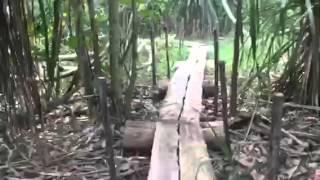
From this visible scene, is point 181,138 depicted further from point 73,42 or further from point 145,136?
point 73,42

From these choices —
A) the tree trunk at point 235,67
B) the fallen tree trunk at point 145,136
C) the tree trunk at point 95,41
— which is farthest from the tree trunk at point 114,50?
the tree trunk at point 235,67

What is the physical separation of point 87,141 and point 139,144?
0.24 m

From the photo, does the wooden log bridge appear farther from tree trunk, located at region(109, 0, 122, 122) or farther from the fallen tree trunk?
tree trunk, located at region(109, 0, 122, 122)

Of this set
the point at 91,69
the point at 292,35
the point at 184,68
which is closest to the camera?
the point at 91,69

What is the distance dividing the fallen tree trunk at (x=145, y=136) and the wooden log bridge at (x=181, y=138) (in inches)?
1.8

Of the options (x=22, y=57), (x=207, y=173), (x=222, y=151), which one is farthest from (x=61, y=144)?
(x=207, y=173)

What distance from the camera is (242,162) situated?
2.14 meters

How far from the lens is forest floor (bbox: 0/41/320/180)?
2.08 m

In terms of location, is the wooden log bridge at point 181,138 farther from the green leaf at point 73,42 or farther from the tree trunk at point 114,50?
the green leaf at point 73,42

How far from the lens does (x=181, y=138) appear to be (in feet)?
7.27

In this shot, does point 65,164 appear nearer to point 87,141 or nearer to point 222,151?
point 87,141

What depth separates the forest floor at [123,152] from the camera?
6.82ft

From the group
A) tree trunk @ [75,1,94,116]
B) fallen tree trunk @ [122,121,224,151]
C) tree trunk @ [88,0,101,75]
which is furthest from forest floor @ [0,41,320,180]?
tree trunk @ [88,0,101,75]

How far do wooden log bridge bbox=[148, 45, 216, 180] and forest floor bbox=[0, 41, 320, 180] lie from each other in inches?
4.6
